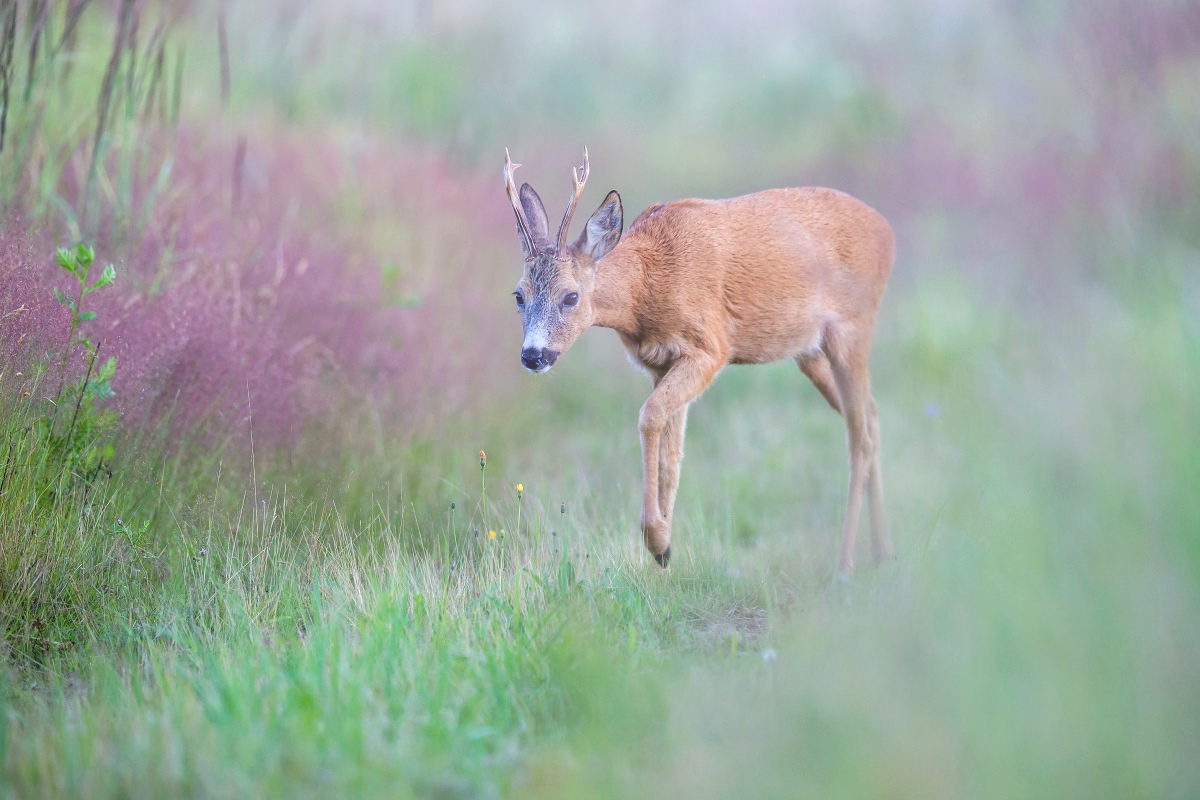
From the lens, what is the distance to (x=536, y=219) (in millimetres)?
5516

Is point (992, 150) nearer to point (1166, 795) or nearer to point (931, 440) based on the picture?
point (931, 440)

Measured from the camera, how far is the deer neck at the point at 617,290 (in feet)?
18.3

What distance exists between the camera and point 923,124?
14266 mm

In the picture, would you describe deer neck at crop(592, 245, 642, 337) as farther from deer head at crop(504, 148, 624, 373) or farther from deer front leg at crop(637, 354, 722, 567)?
deer front leg at crop(637, 354, 722, 567)

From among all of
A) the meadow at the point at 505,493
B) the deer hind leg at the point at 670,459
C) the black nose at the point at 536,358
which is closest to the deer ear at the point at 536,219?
the black nose at the point at 536,358

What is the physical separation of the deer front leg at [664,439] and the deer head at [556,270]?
0.53m

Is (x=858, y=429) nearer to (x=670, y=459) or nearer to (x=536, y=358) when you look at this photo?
(x=670, y=459)

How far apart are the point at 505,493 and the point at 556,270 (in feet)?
6.37

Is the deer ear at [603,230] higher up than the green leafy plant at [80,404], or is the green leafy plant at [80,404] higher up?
the deer ear at [603,230]

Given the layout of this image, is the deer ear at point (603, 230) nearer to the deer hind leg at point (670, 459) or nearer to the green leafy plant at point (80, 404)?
the deer hind leg at point (670, 459)

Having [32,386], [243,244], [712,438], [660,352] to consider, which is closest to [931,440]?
[712,438]

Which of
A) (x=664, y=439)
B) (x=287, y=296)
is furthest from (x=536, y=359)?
(x=287, y=296)

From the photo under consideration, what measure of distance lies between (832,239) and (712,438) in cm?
290

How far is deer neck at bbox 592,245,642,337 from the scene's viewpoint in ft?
18.3
